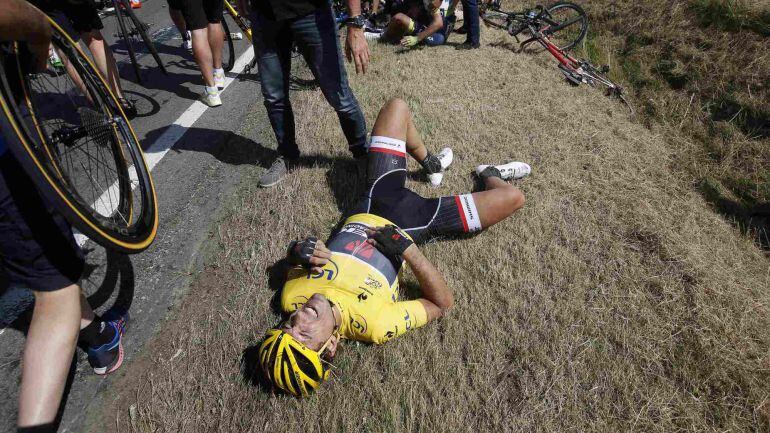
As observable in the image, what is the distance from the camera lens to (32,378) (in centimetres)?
176

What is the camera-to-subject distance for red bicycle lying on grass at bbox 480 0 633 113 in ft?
17.3

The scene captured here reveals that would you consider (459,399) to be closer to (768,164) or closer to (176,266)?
(176,266)

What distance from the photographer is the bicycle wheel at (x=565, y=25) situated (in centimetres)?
659

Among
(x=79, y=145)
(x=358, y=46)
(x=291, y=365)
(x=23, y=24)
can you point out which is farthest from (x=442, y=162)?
(x=23, y=24)

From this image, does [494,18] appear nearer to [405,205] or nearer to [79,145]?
[405,205]

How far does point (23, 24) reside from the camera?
5.07 ft

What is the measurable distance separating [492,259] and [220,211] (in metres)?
2.21

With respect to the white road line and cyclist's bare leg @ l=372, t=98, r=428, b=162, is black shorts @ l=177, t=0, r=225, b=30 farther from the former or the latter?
cyclist's bare leg @ l=372, t=98, r=428, b=162

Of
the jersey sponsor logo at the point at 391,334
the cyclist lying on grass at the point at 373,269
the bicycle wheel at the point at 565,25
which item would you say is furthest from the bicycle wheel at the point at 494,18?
the jersey sponsor logo at the point at 391,334

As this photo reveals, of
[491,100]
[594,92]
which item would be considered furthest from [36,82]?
[594,92]

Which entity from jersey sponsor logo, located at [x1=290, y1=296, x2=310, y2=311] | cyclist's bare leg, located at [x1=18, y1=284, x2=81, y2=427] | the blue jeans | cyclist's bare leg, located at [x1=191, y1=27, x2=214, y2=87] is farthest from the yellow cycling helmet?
cyclist's bare leg, located at [x1=191, y1=27, x2=214, y2=87]

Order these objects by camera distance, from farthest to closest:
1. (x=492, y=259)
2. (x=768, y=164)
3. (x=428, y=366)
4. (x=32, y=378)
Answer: (x=768, y=164) < (x=492, y=259) < (x=428, y=366) < (x=32, y=378)

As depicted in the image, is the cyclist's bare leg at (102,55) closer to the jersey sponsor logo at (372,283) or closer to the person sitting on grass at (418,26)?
the jersey sponsor logo at (372,283)

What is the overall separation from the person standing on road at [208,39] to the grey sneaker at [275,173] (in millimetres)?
1776
